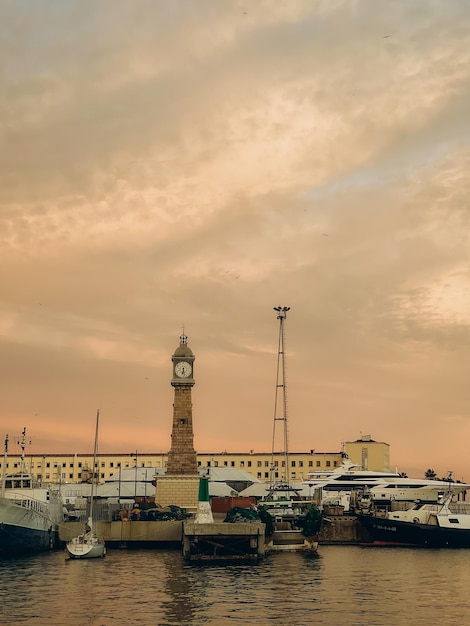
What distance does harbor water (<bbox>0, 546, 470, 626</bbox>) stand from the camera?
51.8m

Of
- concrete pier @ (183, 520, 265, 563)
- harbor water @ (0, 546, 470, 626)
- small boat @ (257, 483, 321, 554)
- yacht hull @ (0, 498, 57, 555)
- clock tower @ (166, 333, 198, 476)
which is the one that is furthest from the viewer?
clock tower @ (166, 333, 198, 476)

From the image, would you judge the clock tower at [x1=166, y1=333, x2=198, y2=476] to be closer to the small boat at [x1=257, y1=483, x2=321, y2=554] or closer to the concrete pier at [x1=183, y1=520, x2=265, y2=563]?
the small boat at [x1=257, y1=483, x2=321, y2=554]

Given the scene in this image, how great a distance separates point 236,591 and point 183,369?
2800 inches

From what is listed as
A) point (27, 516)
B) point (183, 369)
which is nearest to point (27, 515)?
point (27, 516)

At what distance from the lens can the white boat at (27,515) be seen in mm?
90750

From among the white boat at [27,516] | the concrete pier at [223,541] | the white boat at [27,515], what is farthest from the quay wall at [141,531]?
the concrete pier at [223,541]

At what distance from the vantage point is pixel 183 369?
13188 cm

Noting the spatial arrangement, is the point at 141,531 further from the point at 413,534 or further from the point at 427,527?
the point at 427,527

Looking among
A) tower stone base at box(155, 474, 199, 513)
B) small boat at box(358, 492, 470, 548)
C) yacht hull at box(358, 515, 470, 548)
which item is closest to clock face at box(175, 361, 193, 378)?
tower stone base at box(155, 474, 199, 513)

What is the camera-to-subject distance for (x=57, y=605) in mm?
56188

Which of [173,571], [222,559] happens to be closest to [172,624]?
[173,571]

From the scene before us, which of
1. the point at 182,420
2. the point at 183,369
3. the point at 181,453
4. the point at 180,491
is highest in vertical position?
the point at 183,369

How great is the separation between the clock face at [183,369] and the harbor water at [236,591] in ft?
144

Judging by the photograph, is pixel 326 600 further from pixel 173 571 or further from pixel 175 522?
pixel 175 522
